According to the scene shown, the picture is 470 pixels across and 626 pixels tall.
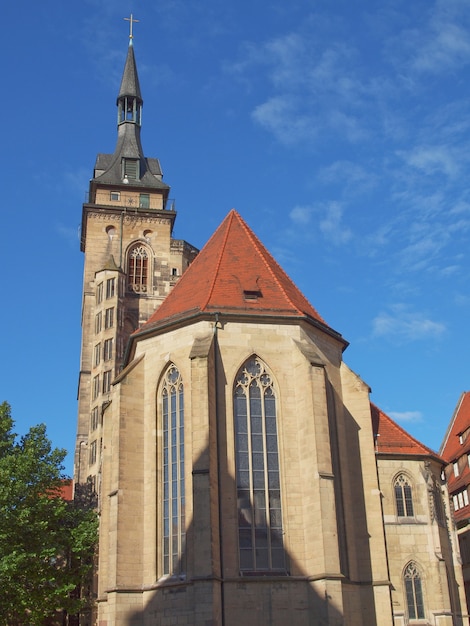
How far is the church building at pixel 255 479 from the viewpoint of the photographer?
2159 centimetres

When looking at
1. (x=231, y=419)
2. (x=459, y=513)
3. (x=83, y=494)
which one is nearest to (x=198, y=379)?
(x=231, y=419)

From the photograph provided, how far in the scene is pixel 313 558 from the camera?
2191 cm

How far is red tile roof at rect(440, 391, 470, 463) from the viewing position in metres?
42.5

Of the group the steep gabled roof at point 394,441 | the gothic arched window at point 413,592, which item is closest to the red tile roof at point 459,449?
the steep gabled roof at point 394,441

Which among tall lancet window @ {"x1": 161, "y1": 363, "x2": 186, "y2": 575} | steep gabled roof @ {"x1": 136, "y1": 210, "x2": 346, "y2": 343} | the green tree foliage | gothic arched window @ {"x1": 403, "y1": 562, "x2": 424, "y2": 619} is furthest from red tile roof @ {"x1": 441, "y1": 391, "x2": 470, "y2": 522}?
tall lancet window @ {"x1": 161, "y1": 363, "x2": 186, "y2": 575}

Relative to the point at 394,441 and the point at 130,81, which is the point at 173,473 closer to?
the point at 394,441

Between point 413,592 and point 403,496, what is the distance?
10.3ft

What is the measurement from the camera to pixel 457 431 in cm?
4428

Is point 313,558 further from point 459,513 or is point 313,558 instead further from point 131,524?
point 459,513

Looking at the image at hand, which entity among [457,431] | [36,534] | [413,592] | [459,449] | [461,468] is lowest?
[413,592]

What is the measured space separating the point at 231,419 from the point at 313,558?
4562 millimetres

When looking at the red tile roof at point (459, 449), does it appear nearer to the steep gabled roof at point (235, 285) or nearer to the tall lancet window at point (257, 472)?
Answer: the steep gabled roof at point (235, 285)

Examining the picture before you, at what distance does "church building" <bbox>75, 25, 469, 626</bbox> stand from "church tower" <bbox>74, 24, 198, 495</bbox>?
580 inches

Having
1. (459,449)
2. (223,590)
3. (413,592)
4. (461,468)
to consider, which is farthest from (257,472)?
(459,449)
